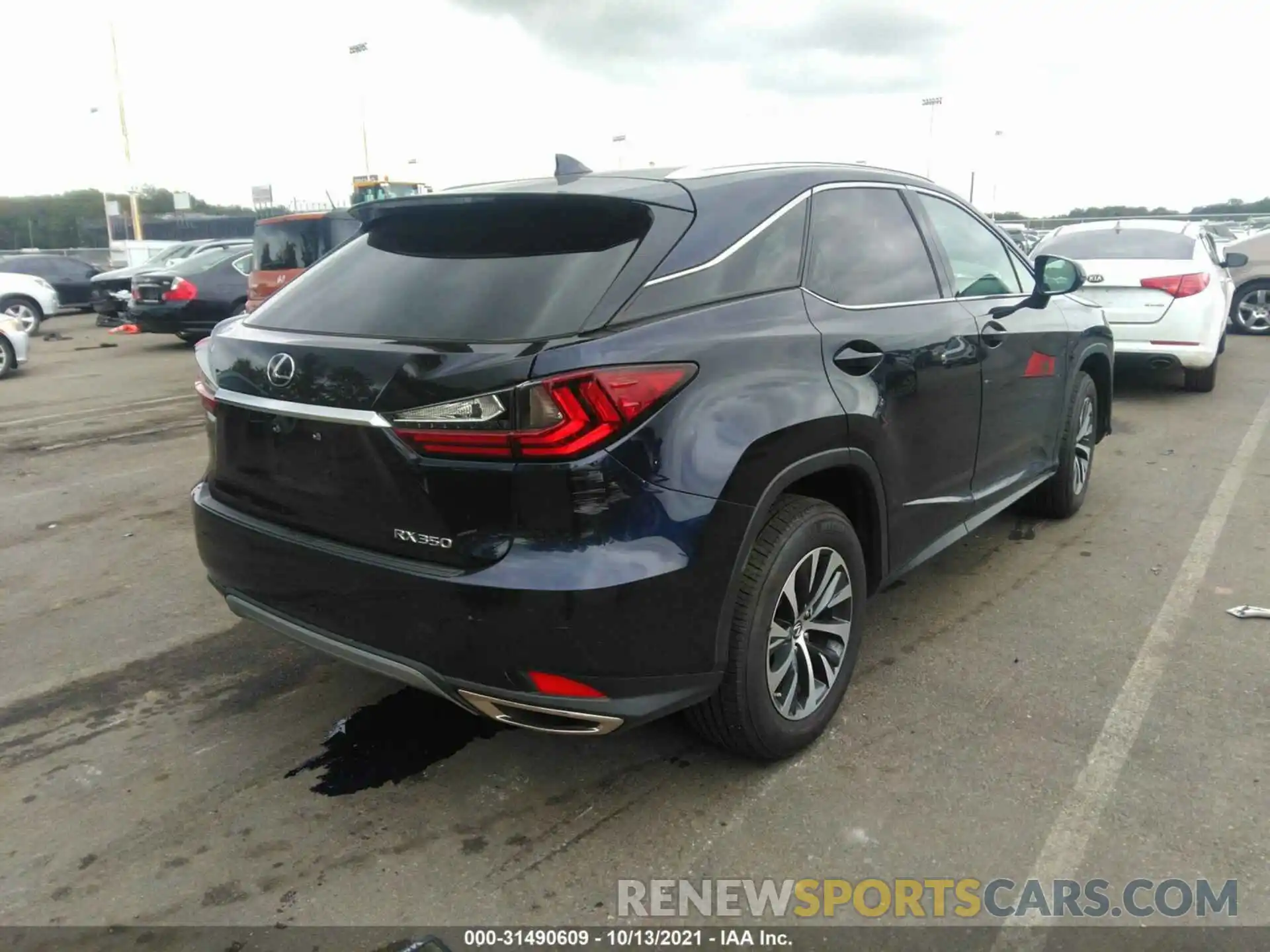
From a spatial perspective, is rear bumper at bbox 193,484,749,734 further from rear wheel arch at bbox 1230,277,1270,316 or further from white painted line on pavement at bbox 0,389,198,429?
rear wheel arch at bbox 1230,277,1270,316

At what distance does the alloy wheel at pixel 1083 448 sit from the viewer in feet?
17.3

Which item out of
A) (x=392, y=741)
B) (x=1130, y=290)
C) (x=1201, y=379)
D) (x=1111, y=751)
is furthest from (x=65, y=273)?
(x=1111, y=751)

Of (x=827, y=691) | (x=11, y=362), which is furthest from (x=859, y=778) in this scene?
(x=11, y=362)

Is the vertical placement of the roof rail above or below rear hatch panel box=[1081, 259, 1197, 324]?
above

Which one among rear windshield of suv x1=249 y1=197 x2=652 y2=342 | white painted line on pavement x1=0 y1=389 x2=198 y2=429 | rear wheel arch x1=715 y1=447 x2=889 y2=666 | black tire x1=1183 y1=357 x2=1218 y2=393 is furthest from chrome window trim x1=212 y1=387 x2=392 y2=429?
black tire x1=1183 y1=357 x2=1218 y2=393

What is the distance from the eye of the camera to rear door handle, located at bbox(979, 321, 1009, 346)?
3920mm

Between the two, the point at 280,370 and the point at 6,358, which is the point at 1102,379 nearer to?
the point at 280,370

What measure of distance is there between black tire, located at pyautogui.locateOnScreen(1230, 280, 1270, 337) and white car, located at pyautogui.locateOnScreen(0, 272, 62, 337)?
18.9 meters

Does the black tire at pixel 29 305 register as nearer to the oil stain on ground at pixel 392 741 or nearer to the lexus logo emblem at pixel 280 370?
the oil stain on ground at pixel 392 741

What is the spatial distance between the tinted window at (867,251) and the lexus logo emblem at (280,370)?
1.60m

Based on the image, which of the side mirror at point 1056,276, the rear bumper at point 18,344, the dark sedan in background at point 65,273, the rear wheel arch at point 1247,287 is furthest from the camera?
the dark sedan in background at point 65,273

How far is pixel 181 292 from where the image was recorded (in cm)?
1340

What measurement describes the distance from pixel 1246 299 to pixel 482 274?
14118 millimetres

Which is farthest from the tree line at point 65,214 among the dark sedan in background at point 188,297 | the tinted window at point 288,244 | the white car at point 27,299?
the tinted window at point 288,244
